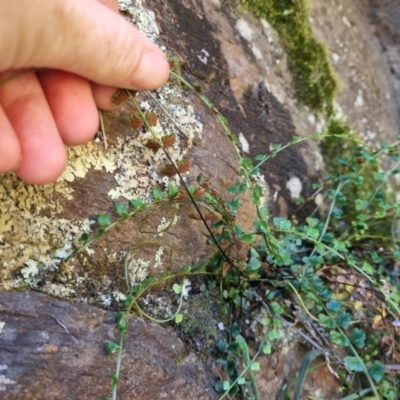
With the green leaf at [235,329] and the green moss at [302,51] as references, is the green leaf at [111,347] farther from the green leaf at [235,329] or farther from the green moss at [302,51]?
the green moss at [302,51]

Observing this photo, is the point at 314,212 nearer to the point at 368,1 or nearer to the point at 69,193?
the point at 69,193

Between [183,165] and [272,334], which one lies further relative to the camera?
[272,334]

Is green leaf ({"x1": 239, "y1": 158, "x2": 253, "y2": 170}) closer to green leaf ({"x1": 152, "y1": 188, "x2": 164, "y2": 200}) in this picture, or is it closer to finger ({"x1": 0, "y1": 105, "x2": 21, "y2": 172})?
green leaf ({"x1": 152, "y1": 188, "x2": 164, "y2": 200})

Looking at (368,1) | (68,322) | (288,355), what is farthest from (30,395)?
(368,1)

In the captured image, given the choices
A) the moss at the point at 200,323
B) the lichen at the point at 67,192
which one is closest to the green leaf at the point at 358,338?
the moss at the point at 200,323

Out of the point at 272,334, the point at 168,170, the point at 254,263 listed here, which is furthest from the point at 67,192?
the point at 272,334

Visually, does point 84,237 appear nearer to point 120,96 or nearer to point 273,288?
point 120,96
